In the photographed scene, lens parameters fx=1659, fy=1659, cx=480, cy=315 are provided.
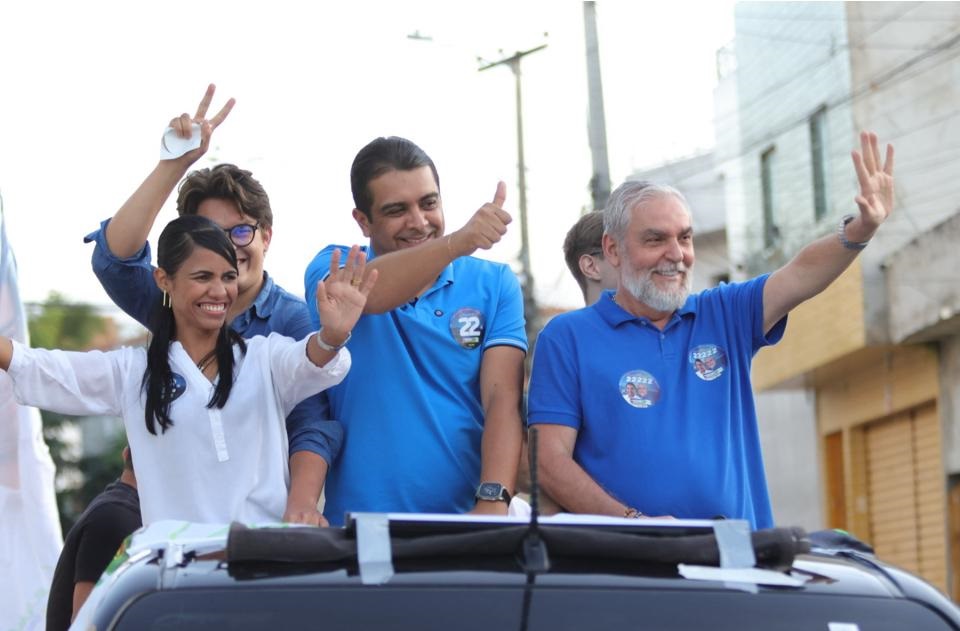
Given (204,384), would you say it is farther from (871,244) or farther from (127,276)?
(871,244)

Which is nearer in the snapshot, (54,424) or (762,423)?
(762,423)

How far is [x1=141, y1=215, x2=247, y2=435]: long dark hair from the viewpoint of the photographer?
443 centimetres

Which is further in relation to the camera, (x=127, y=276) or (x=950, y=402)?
(x=950, y=402)

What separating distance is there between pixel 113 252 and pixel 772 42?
1892 centimetres

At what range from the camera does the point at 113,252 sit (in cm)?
479

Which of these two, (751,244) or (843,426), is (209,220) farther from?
→ (751,244)

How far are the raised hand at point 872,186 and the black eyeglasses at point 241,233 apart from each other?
1.80m

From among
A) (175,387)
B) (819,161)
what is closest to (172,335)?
(175,387)

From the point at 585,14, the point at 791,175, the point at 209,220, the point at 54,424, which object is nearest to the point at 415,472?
the point at 209,220

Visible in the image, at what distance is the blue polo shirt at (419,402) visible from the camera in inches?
178

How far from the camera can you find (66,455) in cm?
3559

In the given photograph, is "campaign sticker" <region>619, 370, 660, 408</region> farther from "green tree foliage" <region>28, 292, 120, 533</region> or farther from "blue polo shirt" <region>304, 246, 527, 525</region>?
"green tree foliage" <region>28, 292, 120, 533</region>

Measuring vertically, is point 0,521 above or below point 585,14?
below

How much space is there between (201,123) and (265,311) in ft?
1.96
